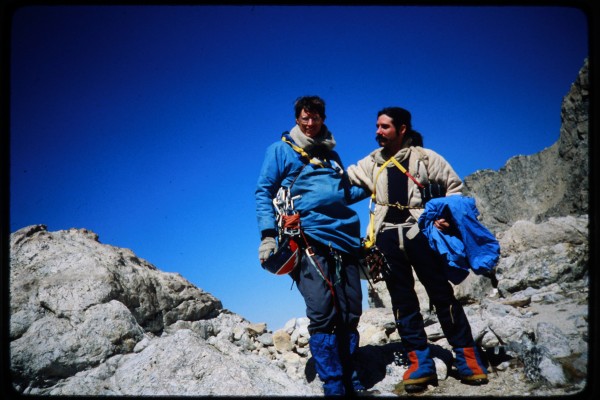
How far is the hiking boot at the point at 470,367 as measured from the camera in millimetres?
3564

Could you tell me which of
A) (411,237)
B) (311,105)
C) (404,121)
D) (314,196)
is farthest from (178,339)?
(404,121)

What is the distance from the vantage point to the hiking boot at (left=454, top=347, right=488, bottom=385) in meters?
3.56

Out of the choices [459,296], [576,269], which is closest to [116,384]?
[459,296]

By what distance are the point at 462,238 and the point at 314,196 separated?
1.59 metres

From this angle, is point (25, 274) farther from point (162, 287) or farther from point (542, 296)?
point (542, 296)

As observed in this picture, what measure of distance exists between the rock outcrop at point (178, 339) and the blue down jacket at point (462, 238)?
1039 millimetres

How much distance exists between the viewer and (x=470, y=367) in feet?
11.9

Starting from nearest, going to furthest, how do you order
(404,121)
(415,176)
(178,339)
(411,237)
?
(178,339)
(411,237)
(415,176)
(404,121)

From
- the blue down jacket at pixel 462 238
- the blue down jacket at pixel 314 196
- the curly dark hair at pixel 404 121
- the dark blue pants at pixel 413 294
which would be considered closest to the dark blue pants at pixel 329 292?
the blue down jacket at pixel 314 196

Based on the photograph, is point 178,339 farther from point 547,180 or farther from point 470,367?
point 547,180

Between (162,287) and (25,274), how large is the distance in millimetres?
1641

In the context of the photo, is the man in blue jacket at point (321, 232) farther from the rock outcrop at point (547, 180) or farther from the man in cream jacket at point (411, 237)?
the rock outcrop at point (547, 180)

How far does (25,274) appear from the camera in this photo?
405cm

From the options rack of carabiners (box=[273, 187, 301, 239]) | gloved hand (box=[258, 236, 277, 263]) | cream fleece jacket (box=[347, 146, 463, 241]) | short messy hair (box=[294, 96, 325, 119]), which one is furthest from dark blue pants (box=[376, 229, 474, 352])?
short messy hair (box=[294, 96, 325, 119])
